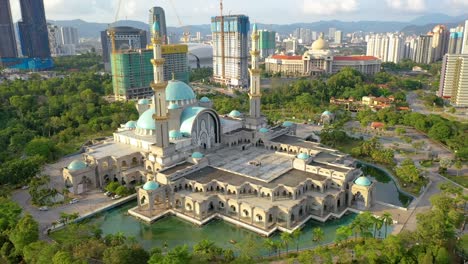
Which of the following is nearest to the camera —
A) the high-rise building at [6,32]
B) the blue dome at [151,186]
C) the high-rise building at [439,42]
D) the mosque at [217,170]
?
the mosque at [217,170]

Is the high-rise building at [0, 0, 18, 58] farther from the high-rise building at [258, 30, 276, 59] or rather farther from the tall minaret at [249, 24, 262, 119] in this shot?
the tall minaret at [249, 24, 262, 119]

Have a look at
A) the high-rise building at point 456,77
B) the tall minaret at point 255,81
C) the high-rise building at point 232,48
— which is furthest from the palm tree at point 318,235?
the high-rise building at point 232,48

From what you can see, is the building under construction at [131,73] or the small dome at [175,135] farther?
the building under construction at [131,73]

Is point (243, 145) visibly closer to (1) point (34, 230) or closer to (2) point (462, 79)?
(1) point (34, 230)

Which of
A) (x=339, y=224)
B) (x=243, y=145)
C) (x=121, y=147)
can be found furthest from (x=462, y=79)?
(x=121, y=147)

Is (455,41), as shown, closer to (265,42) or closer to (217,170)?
(265,42)

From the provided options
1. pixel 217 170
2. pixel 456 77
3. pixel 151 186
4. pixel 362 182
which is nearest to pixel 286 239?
pixel 362 182

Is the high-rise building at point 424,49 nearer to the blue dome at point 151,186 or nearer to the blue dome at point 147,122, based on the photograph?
the blue dome at point 147,122
